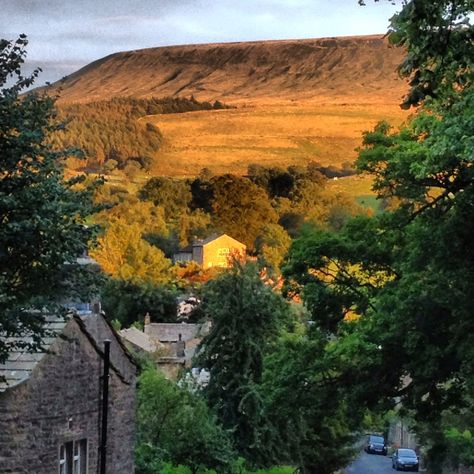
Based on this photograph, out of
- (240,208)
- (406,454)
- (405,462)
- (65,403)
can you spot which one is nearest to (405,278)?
(65,403)

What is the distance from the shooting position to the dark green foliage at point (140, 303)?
98.9m

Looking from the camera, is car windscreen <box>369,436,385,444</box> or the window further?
car windscreen <box>369,436,385,444</box>

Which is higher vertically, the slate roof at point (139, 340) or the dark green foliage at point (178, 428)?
the dark green foliage at point (178, 428)

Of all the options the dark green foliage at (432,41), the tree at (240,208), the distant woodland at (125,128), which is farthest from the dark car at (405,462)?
the distant woodland at (125,128)

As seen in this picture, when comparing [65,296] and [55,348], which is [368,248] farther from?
[65,296]

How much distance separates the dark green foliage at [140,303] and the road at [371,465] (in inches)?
780

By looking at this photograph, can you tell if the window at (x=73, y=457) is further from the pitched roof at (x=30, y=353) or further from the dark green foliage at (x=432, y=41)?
the dark green foliage at (x=432, y=41)

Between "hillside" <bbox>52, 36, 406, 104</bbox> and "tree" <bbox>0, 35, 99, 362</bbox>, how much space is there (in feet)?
385

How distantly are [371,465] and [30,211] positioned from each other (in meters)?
63.8

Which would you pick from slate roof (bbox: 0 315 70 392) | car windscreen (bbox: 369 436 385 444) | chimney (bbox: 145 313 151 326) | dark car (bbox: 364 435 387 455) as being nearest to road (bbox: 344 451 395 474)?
dark car (bbox: 364 435 387 455)

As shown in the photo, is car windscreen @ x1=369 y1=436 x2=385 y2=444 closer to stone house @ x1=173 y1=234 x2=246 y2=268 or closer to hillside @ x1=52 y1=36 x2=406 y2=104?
stone house @ x1=173 y1=234 x2=246 y2=268

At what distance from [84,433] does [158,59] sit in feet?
426

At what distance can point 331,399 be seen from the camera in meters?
36.2

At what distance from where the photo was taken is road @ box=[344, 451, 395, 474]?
240ft
